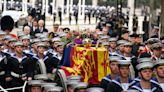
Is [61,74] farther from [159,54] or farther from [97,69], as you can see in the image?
[159,54]

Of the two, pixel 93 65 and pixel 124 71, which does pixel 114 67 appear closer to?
pixel 124 71

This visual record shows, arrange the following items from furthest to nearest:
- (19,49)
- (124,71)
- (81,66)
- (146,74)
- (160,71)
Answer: (19,49), (81,66), (124,71), (160,71), (146,74)

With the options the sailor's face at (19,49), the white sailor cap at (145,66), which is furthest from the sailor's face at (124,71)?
the sailor's face at (19,49)

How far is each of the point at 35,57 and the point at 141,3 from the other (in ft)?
202

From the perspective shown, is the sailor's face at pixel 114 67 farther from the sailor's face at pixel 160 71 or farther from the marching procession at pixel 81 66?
the sailor's face at pixel 160 71

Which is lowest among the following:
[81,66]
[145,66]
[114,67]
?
[81,66]

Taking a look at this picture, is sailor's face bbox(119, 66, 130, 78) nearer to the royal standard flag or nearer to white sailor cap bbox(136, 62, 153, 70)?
white sailor cap bbox(136, 62, 153, 70)

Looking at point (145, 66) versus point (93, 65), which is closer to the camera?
point (145, 66)

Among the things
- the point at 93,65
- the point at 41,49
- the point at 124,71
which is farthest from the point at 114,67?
the point at 41,49

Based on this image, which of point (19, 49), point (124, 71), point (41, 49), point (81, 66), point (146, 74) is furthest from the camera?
point (41, 49)

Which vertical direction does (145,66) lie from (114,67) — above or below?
above

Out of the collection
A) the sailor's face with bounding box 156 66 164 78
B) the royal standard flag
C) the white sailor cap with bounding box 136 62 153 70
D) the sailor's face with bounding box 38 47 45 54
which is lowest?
the royal standard flag

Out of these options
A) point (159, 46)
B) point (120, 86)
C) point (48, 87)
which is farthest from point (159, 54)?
point (48, 87)

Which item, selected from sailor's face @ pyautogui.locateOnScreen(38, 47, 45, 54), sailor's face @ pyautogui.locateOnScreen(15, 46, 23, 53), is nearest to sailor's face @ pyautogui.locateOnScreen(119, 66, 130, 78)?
sailor's face @ pyautogui.locateOnScreen(15, 46, 23, 53)
